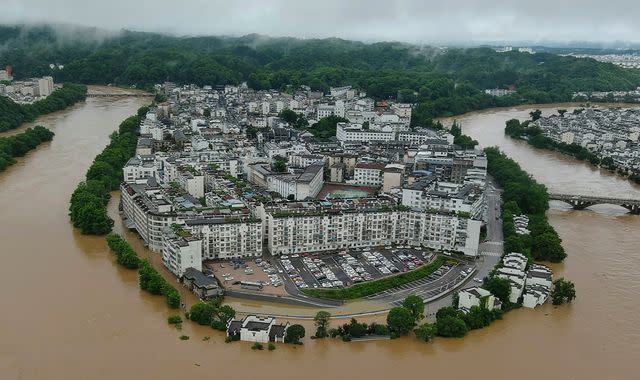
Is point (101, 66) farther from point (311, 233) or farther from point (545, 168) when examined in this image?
point (311, 233)

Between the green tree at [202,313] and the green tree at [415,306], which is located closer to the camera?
the green tree at [202,313]

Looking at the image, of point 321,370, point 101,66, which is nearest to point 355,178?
Result: point 321,370

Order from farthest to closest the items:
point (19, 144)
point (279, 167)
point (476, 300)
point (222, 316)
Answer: point (19, 144)
point (279, 167)
point (476, 300)
point (222, 316)

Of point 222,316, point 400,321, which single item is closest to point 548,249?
point 400,321

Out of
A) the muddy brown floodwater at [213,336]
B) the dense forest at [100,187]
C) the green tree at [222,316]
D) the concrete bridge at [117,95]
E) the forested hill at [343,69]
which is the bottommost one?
the muddy brown floodwater at [213,336]

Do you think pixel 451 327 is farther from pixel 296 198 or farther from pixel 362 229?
pixel 296 198

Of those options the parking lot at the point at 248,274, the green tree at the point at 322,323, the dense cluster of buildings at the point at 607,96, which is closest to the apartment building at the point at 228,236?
the parking lot at the point at 248,274

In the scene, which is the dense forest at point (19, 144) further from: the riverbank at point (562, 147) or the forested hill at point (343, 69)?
the riverbank at point (562, 147)
